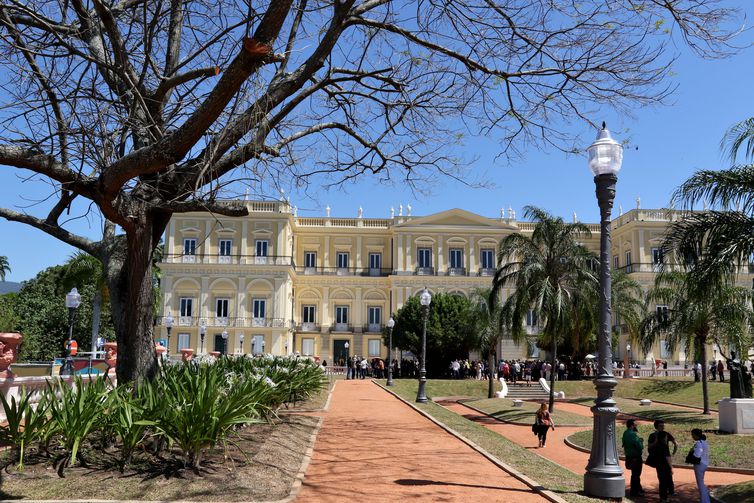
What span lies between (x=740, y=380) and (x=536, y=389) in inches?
622

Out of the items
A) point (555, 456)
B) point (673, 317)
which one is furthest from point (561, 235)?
point (555, 456)

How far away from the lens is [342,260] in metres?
56.0

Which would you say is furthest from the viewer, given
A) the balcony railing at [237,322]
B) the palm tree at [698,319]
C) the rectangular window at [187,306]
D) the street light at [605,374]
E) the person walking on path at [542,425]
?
the rectangular window at [187,306]

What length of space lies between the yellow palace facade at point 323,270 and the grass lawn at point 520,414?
23.1 metres

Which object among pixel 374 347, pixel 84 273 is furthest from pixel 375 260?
pixel 84 273

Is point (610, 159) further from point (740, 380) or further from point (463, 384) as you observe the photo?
point (463, 384)

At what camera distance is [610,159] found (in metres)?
8.57

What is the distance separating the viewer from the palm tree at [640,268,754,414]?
73.4ft

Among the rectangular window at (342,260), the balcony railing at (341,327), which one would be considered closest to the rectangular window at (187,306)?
the balcony railing at (341,327)

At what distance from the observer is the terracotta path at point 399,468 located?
7.89 m

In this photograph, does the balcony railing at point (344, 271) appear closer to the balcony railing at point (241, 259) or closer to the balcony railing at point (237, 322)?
the balcony railing at point (241, 259)

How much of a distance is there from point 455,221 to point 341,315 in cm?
1197

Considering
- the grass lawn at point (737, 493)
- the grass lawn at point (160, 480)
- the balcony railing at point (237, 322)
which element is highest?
the balcony railing at point (237, 322)

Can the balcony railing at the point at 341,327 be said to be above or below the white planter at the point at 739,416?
above
